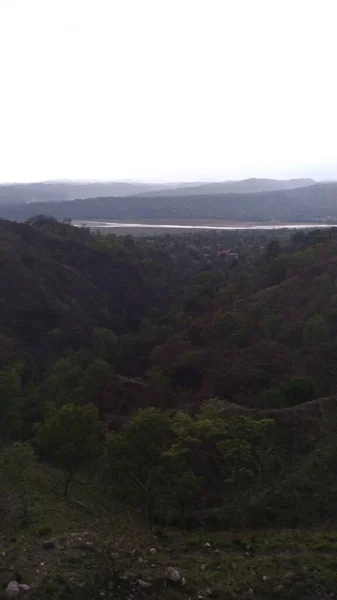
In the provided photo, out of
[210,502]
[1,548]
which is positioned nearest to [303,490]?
[210,502]

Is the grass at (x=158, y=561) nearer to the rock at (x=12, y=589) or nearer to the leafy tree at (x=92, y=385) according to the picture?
the rock at (x=12, y=589)

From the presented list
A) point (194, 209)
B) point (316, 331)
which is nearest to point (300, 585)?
point (316, 331)

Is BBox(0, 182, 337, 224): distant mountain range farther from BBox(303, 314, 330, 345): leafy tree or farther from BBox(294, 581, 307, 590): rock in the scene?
BBox(294, 581, 307, 590): rock

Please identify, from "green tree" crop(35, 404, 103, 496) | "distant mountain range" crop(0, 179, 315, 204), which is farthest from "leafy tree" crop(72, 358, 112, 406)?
"distant mountain range" crop(0, 179, 315, 204)

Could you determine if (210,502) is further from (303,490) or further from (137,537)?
(137,537)

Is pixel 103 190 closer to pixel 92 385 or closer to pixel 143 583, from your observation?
pixel 92 385

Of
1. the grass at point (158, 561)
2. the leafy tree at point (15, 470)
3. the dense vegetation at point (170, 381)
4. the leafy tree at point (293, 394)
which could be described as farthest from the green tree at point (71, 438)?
the leafy tree at point (293, 394)
